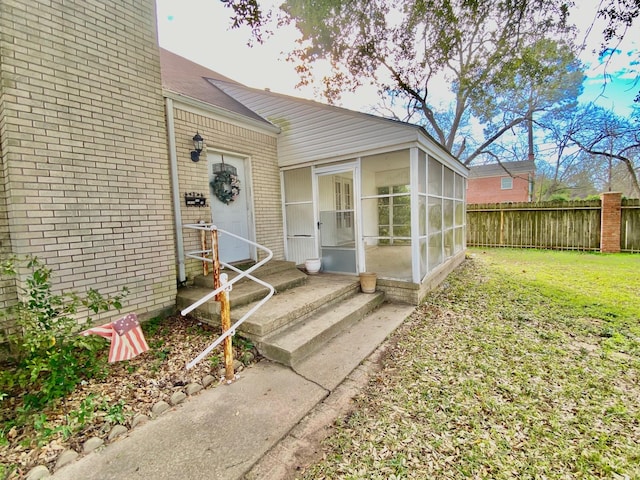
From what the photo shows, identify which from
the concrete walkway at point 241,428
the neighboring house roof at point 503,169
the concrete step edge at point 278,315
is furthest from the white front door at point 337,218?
the neighboring house roof at point 503,169

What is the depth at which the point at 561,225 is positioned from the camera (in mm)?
10336

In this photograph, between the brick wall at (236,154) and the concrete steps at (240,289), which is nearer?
the concrete steps at (240,289)

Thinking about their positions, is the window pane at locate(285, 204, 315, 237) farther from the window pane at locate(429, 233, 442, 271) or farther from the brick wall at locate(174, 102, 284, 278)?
the window pane at locate(429, 233, 442, 271)

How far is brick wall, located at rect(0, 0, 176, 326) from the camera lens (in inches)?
113

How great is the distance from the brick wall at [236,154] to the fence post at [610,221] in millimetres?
10799

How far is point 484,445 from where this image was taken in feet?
6.64

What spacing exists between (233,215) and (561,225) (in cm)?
1161

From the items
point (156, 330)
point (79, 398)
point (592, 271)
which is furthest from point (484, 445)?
point (592, 271)

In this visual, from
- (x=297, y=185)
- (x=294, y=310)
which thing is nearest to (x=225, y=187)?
(x=297, y=185)

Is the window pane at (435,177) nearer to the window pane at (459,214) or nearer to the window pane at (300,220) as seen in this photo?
the window pane at (459,214)

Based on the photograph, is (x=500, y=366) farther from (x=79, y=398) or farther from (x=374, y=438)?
(x=79, y=398)

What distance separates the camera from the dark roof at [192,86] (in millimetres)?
5277

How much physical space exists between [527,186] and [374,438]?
25.1 metres

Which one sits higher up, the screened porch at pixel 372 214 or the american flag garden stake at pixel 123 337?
the screened porch at pixel 372 214
